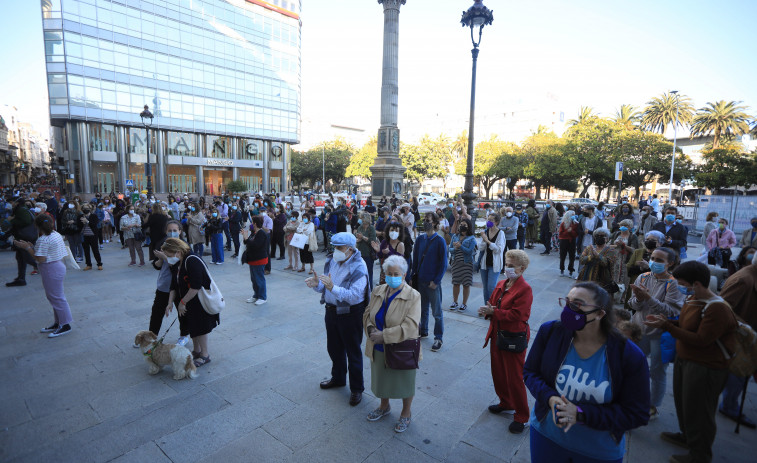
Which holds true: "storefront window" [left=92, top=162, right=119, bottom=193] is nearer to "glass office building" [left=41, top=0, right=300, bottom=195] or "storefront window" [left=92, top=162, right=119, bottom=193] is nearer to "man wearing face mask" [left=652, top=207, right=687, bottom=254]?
"glass office building" [left=41, top=0, right=300, bottom=195]

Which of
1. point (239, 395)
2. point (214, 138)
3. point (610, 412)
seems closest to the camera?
point (610, 412)

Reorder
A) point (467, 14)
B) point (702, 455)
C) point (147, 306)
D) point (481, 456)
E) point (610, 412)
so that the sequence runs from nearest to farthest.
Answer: point (610, 412) → point (702, 455) → point (481, 456) → point (147, 306) → point (467, 14)

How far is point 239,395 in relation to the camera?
4.39 m

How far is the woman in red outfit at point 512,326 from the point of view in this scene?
365 cm

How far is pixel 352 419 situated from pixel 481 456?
52.7 inches

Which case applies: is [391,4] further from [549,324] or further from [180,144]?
[180,144]

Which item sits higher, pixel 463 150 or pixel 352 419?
pixel 463 150

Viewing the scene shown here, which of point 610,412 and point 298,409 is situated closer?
point 610,412

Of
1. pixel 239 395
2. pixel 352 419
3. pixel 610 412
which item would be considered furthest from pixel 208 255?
pixel 610 412

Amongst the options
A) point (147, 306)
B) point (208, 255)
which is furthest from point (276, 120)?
point (147, 306)

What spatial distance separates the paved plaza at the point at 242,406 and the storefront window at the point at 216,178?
163 ft

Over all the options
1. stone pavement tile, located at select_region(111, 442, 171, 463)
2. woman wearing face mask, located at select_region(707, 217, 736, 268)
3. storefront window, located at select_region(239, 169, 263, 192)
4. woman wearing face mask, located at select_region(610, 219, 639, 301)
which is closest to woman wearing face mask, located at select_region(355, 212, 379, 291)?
woman wearing face mask, located at select_region(610, 219, 639, 301)

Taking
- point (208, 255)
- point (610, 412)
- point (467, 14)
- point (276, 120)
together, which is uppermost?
point (276, 120)

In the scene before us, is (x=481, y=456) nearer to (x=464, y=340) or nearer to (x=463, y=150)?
(x=464, y=340)
